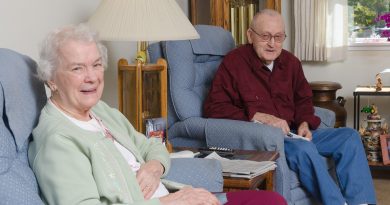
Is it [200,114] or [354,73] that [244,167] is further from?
[354,73]

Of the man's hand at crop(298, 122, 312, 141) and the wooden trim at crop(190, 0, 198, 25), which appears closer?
the man's hand at crop(298, 122, 312, 141)

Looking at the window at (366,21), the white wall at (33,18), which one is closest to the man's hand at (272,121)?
the white wall at (33,18)

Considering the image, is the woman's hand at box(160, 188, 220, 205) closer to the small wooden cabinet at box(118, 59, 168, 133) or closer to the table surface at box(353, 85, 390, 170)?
the small wooden cabinet at box(118, 59, 168, 133)

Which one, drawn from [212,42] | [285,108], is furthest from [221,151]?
[212,42]

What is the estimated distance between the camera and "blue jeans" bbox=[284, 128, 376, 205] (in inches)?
105

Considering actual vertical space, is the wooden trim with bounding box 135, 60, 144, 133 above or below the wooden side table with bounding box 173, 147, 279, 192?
above

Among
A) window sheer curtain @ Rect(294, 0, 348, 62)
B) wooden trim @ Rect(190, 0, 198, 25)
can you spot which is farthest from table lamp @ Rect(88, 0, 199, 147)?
window sheer curtain @ Rect(294, 0, 348, 62)

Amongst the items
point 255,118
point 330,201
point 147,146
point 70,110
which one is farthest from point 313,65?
point 70,110

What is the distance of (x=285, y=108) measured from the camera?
3.15 m

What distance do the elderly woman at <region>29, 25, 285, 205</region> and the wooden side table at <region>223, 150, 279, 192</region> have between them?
0.36 metres

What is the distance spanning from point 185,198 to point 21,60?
0.61 m

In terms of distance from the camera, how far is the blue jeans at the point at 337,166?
105 inches

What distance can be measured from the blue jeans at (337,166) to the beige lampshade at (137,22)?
2.53 feet

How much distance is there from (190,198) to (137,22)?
88 cm
